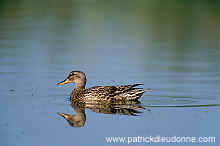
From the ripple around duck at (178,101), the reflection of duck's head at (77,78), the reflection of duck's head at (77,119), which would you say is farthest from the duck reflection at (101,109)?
the reflection of duck's head at (77,78)

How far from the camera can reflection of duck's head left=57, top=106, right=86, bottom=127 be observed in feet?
32.9

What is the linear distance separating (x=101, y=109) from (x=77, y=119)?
0.92 metres

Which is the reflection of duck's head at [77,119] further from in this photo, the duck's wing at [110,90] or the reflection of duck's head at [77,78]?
the reflection of duck's head at [77,78]

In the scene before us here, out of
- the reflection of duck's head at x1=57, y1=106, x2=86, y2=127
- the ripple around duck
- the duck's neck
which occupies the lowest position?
the reflection of duck's head at x1=57, y1=106, x2=86, y2=127

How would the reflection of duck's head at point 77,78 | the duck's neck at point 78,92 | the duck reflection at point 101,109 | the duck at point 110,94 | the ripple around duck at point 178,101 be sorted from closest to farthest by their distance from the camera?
the duck reflection at point 101,109
the ripple around duck at point 178,101
the duck at point 110,94
the duck's neck at point 78,92
the reflection of duck's head at point 77,78

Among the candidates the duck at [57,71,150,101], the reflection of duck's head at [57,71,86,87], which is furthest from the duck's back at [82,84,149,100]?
the reflection of duck's head at [57,71,86,87]

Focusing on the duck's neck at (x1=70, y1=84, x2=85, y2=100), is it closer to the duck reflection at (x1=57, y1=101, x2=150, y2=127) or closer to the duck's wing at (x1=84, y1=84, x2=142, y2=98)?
the duck reflection at (x1=57, y1=101, x2=150, y2=127)

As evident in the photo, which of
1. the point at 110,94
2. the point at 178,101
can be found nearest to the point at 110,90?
the point at 110,94

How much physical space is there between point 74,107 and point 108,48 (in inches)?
301

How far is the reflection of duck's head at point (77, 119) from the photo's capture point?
1004cm

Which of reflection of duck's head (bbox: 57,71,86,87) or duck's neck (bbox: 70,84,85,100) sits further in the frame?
reflection of duck's head (bbox: 57,71,86,87)

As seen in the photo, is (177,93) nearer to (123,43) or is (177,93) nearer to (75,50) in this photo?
(75,50)

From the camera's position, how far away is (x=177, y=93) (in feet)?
40.4

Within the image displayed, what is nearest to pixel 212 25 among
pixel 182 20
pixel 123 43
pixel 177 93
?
pixel 182 20
